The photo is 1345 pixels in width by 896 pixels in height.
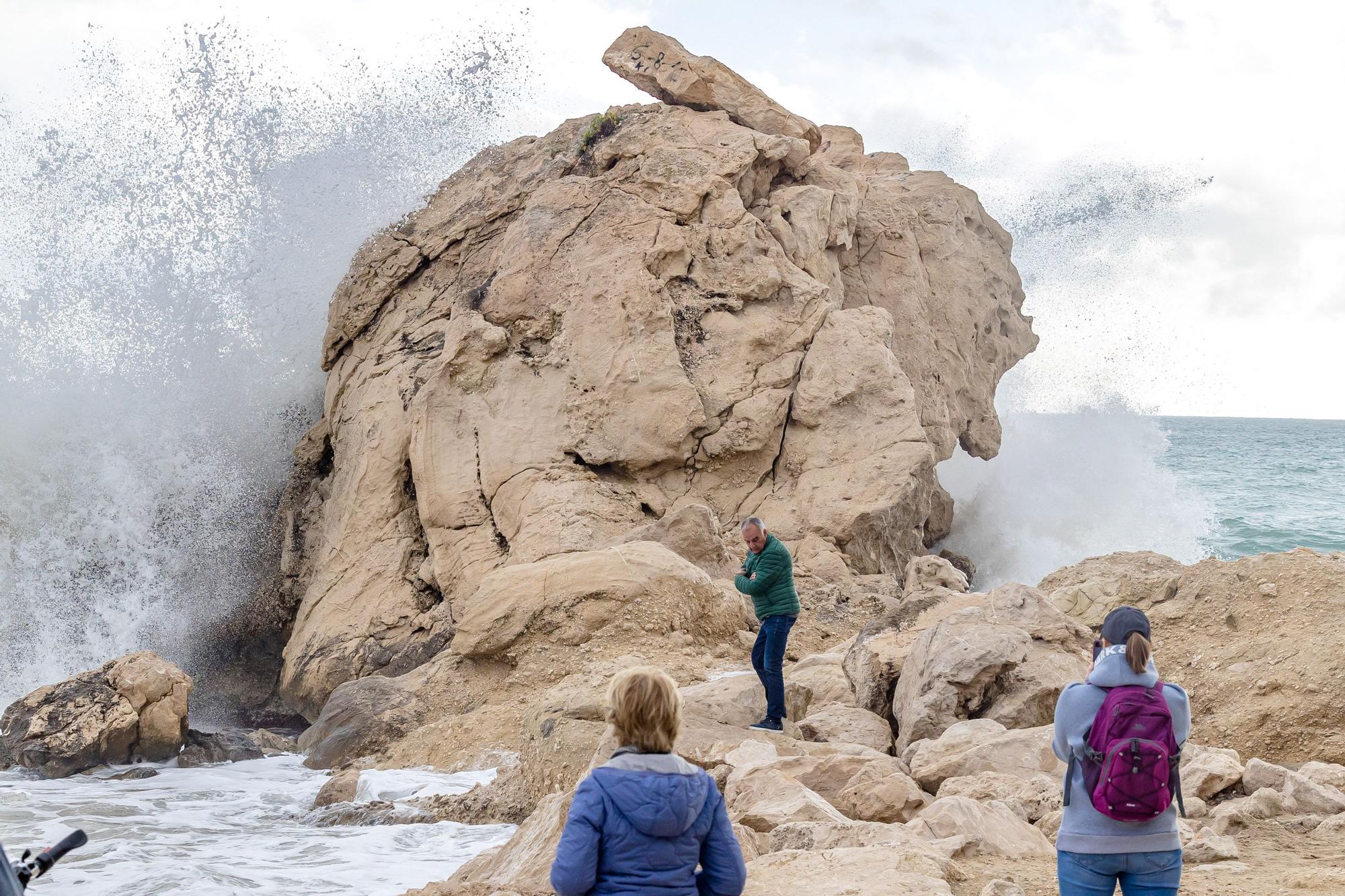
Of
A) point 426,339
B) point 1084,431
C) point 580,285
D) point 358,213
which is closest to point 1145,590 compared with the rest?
point 580,285

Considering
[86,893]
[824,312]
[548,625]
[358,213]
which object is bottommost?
[86,893]

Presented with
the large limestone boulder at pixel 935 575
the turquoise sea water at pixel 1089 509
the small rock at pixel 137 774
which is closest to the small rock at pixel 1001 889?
the large limestone boulder at pixel 935 575

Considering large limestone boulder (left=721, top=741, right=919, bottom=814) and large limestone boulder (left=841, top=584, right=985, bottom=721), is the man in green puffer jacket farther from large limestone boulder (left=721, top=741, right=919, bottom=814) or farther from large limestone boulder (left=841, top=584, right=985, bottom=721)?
large limestone boulder (left=721, top=741, right=919, bottom=814)

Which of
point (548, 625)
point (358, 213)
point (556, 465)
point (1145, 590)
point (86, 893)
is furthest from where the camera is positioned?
point (358, 213)

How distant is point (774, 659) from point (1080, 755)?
4081 millimetres

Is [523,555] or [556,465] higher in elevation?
[556,465]

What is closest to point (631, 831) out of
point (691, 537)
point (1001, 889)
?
point (1001, 889)

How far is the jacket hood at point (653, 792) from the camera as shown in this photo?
253 cm

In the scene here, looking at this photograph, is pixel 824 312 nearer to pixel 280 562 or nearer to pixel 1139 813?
pixel 280 562

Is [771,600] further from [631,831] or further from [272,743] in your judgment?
[272,743]

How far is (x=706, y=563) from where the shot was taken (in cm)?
1062

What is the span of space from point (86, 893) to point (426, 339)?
338 inches

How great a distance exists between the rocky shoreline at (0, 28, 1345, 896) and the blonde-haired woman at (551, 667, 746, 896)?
1.40 meters

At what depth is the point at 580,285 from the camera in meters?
12.7
